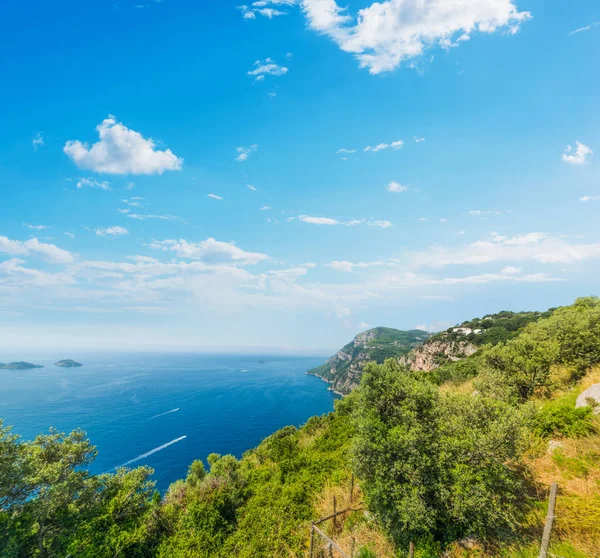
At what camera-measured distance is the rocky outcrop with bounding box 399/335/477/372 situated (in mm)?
90912

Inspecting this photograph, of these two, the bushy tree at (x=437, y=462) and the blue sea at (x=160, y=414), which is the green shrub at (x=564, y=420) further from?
the blue sea at (x=160, y=414)

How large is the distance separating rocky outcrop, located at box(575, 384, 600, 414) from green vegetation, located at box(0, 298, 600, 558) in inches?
18.2

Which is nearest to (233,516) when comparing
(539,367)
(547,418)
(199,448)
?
(547,418)

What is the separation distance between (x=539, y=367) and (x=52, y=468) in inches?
1432

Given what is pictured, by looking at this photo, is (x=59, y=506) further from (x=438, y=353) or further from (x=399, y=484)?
(x=438, y=353)

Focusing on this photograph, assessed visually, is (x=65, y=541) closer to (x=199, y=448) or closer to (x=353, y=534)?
(x=353, y=534)

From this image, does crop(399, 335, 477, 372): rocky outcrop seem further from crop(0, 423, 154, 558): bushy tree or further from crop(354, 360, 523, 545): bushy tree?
crop(0, 423, 154, 558): bushy tree

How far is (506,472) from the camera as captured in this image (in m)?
10.3

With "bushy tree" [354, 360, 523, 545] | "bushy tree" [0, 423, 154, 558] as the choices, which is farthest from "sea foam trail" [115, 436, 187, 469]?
"bushy tree" [354, 360, 523, 545]

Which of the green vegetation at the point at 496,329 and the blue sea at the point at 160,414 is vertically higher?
the green vegetation at the point at 496,329

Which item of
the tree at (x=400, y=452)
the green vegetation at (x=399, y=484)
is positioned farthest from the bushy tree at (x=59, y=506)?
the tree at (x=400, y=452)

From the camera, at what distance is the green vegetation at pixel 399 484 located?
1002 cm

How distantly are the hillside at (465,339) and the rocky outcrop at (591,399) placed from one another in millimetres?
76903

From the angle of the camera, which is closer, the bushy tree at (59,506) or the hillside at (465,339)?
the bushy tree at (59,506)
